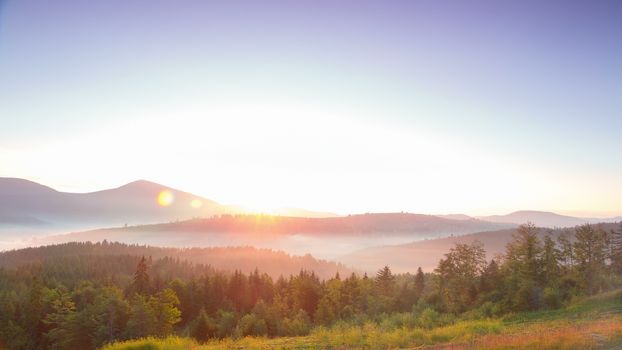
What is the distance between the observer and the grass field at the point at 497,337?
1861cm

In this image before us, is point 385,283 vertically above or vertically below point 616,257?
below

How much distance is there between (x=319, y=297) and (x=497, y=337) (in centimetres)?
8293

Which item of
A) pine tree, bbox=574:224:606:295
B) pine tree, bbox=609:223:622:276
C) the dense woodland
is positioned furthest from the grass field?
pine tree, bbox=609:223:622:276

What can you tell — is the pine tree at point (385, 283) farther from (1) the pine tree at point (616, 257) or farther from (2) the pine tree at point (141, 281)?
(2) the pine tree at point (141, 281)

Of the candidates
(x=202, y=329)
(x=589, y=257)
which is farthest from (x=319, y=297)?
(x=589, y=257)

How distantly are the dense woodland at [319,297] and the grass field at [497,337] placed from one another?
30.0ft

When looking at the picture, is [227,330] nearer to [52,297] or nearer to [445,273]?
[52,297]

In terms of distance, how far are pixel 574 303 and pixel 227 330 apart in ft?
223

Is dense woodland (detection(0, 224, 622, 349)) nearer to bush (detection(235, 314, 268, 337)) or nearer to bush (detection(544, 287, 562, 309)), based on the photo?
bush (detection(544, 287, 562, 309))

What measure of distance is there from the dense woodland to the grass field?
9.16 metres

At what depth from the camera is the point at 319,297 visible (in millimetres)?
101500

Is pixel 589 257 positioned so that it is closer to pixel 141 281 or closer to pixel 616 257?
pixel 616 257

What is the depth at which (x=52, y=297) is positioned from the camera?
3492 inches

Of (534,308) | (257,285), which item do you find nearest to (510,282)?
(534,308)
